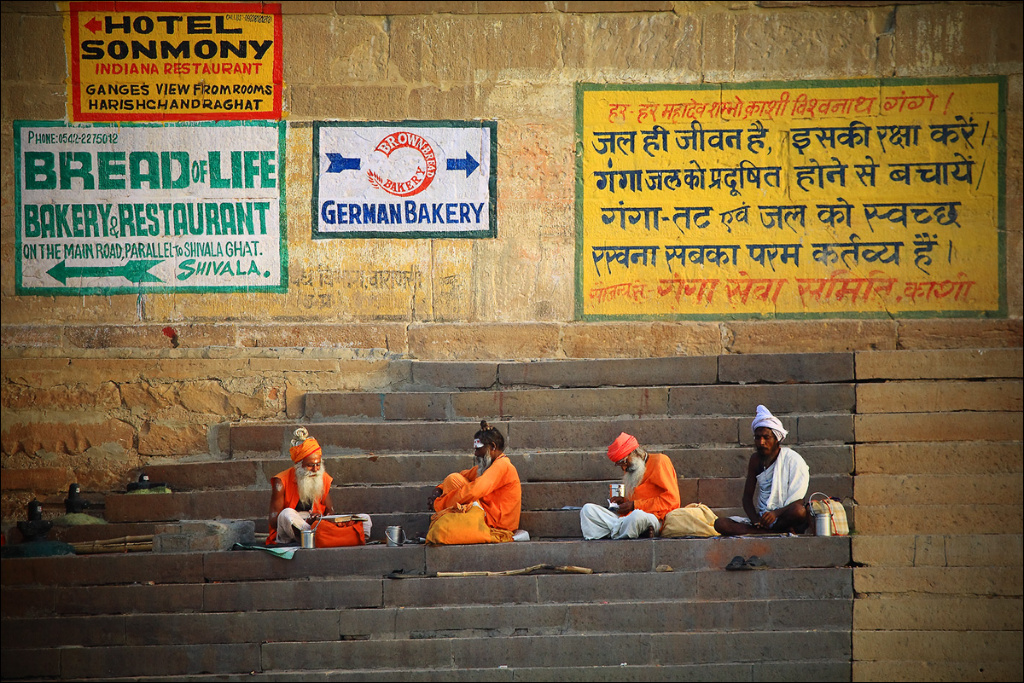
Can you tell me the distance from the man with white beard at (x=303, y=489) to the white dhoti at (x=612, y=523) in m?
1.56

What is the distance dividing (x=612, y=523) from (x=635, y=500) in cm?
32

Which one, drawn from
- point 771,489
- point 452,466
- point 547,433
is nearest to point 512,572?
point 452,466

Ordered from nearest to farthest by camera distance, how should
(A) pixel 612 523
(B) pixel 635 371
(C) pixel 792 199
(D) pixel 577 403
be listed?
(A) pixel 612 523
(D) pixel 577 403
(B) pixel 635 371
(C) pixel 792 199

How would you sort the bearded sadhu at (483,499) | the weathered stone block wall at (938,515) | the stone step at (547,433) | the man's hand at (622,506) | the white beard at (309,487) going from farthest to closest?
the stone step at (547,433)
the white beard at (309,487)
the man's hand at (622,506)
the bearded sadhu at (483,499)
the weathered stone block wall at (938,515)

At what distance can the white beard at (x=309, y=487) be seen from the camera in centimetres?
725

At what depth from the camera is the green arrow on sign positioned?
366 inches

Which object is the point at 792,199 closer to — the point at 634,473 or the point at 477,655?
the point at 634,473

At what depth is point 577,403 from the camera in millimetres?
8484

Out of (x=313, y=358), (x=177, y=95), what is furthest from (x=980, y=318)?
(x=177, y=95)

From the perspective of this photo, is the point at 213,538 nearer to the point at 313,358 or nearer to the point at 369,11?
the point at 313,358

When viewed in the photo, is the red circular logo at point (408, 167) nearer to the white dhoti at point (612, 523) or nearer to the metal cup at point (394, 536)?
the metal cup at point (394, 536)

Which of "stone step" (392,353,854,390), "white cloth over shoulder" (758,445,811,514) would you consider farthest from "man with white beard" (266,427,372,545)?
"white cloth over shoulder" (758,445,811,514)

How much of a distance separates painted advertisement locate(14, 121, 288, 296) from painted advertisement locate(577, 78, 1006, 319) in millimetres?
2986

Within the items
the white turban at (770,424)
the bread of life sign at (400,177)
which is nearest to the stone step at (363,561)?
the white turban at (770,424)
